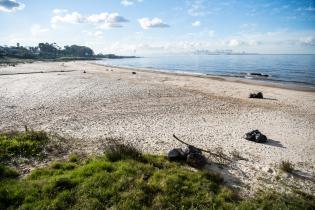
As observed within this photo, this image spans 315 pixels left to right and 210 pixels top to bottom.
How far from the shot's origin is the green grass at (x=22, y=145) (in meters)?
8.48

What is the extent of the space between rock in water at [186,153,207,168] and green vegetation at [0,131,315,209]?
0.49 m

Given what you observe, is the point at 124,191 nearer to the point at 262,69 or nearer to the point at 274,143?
the point at 274,143

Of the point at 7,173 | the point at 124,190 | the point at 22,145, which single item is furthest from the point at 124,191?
the point at 22,145

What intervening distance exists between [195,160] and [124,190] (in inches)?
117

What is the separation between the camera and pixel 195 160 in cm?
826

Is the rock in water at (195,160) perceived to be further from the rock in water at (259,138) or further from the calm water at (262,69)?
the calm water at (262,69)

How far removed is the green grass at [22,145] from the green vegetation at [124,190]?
1.37 metres

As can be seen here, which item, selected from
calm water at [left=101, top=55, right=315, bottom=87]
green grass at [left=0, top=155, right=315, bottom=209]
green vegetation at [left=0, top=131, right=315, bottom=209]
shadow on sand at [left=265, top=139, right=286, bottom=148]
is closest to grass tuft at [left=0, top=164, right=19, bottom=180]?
green vegetation at [left=0, top=131, right=315, bottom=209]

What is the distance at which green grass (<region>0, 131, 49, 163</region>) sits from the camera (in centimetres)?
848

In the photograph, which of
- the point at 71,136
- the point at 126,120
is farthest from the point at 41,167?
the point at 126,120

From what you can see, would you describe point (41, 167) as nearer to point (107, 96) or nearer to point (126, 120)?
point (126, 120)

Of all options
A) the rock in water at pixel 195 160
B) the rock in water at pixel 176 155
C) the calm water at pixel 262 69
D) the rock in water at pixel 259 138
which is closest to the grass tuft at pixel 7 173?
the rock in water at pixel 176 155

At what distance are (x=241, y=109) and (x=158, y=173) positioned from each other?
13.2 m

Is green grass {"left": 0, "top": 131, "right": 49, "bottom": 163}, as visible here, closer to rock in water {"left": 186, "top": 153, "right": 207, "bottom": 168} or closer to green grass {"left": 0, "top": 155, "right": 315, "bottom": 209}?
green grass {"left": 0, "top": 155, "right": 315, "bottom": 209}
